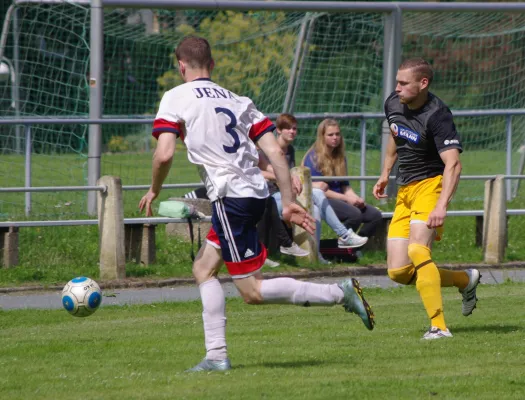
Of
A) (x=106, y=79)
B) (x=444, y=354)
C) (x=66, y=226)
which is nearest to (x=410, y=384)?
(x=444, y=354)

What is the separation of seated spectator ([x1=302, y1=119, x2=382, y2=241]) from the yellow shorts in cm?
487

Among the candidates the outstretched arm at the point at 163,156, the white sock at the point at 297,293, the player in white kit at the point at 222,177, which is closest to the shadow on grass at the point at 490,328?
the white sock at the point at 297,293

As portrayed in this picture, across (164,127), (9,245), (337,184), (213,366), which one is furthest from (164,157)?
(337,184)

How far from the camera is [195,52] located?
22.7ft

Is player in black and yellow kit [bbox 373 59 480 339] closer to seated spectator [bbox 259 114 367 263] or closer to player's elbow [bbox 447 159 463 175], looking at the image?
player's elbow [bbox 447 159 463 175]

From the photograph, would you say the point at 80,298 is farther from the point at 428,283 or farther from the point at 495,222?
the point at 495,222

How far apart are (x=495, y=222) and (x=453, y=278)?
15.8 feet

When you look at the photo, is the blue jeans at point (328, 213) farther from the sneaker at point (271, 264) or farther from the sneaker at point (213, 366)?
the sneaker at point (213, 366)

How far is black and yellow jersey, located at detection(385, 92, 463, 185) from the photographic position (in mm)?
8117

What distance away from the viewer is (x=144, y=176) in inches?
625

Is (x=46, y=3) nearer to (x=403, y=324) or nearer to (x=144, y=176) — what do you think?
(x=144, y=176)

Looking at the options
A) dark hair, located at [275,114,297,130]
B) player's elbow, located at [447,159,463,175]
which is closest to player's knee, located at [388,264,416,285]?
player's elbow, located at [447,159,463,175]

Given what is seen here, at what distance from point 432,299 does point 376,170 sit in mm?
8048

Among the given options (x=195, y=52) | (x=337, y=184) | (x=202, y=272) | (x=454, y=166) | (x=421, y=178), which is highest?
(x=195, y=52)
